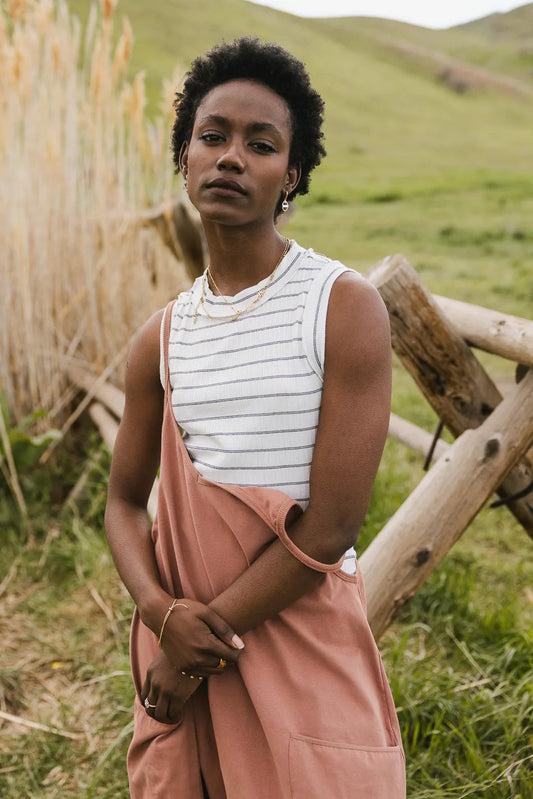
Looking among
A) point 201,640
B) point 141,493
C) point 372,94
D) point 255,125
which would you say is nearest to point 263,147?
point 255,125

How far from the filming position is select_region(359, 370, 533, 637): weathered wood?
173 cm

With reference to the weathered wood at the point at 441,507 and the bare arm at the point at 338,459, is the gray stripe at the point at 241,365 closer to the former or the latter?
the bare arm at the point at 338,459

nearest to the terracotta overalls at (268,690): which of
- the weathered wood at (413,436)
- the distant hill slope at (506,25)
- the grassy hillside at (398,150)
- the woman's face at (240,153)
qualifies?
the woman's face at (240,153)

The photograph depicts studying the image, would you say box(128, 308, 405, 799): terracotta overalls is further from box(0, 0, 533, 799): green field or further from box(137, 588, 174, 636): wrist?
box(0, 0, 533, 799): green field

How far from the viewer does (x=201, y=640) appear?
1.23 metres

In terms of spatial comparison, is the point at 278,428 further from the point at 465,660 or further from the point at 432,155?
the point at 432,155

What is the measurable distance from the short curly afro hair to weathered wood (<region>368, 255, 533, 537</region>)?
49 centimetres

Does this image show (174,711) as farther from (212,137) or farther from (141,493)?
(212,137)

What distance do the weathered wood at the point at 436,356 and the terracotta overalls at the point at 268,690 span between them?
746 mm

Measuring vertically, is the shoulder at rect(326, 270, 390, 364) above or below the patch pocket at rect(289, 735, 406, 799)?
above

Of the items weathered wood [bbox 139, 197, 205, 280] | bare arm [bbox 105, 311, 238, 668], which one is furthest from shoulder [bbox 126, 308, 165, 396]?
weathered wood [bbox 139, 197, 205, 280]

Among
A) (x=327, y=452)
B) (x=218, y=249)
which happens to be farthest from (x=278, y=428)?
(x=218, y=249)

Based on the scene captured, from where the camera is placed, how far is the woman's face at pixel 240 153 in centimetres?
125

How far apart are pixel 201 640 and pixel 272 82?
92cm
